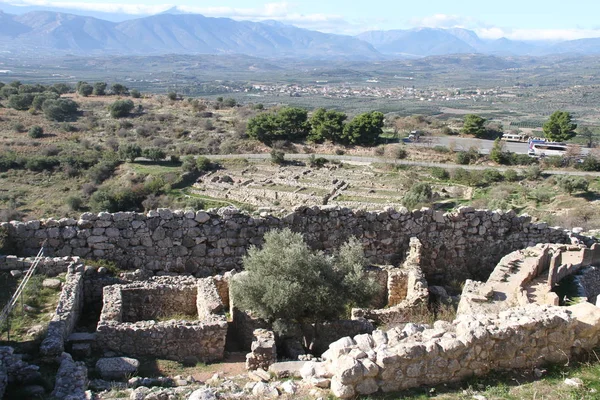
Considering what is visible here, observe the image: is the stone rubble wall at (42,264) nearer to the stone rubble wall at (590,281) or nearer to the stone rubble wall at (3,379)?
the stone rubble wall at (3,379)

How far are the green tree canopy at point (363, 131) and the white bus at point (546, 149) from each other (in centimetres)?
1953

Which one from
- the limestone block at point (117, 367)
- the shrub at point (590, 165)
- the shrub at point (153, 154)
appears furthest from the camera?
the shrub at point (153, 154)

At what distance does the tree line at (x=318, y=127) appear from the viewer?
74875mm

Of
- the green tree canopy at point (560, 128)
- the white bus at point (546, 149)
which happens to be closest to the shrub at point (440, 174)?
the white bus at point (546, 149)

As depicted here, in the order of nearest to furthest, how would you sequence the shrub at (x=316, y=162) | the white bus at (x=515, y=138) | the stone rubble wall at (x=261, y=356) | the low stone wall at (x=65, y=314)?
the low stone wall at (x=65, y=314)
the stone rubble wall at (x=261, y=356)
the shrub at (x=316, y=162)
the white bus at (x=515, y=138)

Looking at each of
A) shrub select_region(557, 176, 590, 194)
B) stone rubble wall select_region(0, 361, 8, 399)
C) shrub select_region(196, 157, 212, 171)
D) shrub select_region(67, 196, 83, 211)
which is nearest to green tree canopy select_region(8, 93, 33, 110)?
shrub select_region(196, 157, 212, 171)

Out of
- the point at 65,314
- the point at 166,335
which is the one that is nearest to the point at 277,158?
the point at 65,314

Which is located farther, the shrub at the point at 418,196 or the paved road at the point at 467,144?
the paved road at the point at 467,144

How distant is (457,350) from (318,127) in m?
71.2

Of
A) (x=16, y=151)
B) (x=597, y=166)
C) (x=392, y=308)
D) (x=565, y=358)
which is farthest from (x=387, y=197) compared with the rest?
(x=565, y=358)

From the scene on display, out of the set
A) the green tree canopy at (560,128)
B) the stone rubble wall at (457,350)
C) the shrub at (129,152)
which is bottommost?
the shrub at (129,152)

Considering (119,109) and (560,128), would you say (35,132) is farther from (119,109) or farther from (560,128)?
(560,128)

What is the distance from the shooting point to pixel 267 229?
39.6 ft

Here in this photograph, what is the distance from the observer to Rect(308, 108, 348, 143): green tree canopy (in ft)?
248
